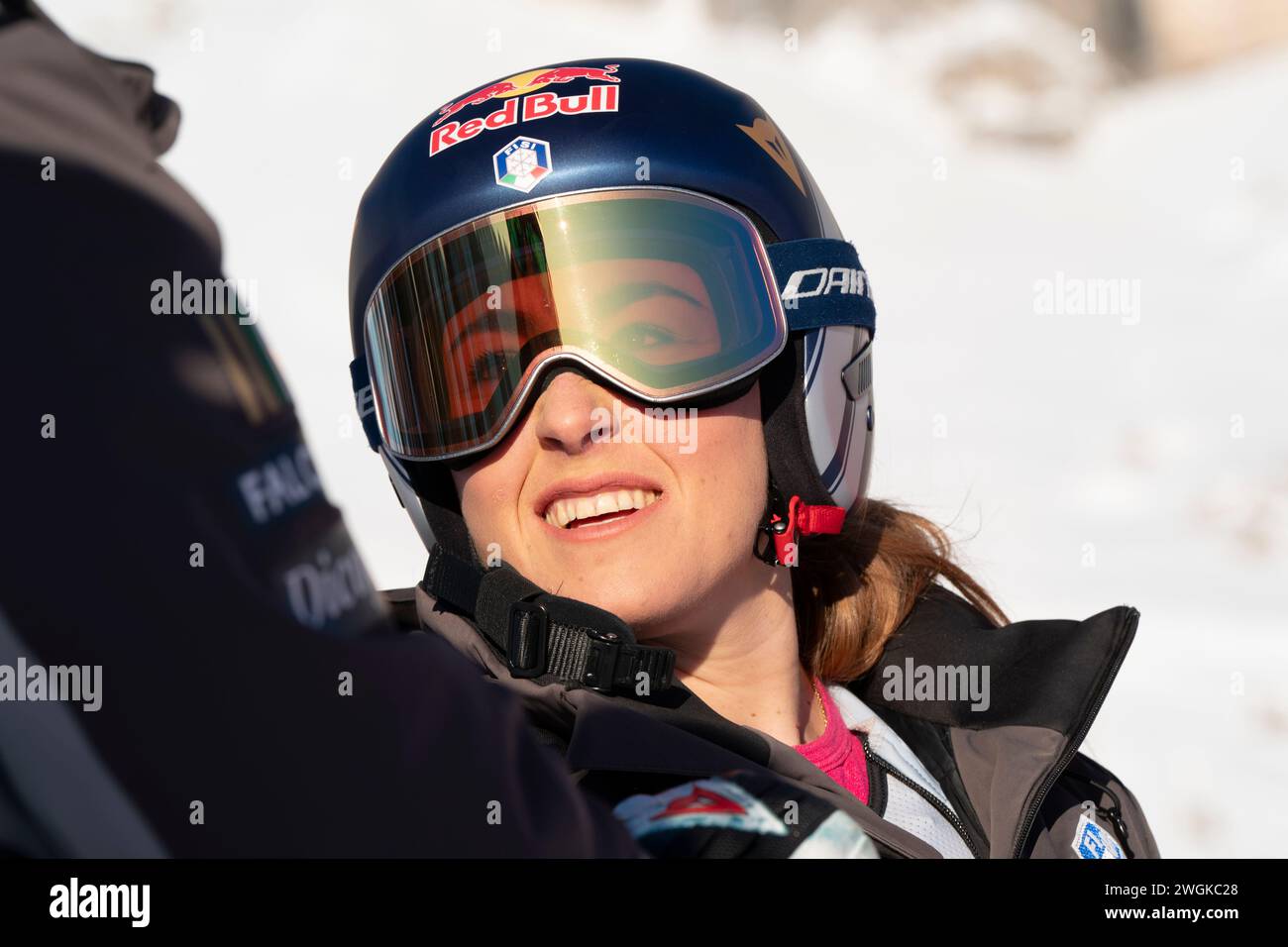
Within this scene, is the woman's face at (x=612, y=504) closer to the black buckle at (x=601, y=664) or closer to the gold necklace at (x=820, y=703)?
the black buckle at (x=601, y=664)

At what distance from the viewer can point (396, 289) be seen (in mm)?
2646

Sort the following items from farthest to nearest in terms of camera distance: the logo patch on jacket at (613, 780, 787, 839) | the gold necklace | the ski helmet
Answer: the gold necklace
the ski helmet
the logo patch on jacket at (613, 780, 787, 839)

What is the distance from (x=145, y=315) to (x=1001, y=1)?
10.7 m

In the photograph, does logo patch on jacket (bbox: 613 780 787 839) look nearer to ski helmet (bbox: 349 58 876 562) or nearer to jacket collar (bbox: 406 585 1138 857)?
jacket collar (bbox: 406 585 1138 857)

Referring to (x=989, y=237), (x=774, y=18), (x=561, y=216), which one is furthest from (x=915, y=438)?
(x=561, y=216)

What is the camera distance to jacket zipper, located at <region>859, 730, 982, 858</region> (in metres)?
2.54

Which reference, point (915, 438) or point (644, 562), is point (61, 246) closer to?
point (644, 562)

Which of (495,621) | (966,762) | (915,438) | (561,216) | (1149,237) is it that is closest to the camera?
(495,621)

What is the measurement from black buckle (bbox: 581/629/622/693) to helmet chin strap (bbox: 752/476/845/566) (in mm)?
549

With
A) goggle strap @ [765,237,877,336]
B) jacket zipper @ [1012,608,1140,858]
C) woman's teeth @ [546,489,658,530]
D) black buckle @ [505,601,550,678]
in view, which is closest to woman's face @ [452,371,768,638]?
woman's teeth @ [546,489,658,530]

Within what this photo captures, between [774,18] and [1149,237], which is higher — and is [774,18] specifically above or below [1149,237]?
above

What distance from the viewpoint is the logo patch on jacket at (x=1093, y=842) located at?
8.57 feet

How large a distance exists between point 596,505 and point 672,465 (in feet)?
0.54

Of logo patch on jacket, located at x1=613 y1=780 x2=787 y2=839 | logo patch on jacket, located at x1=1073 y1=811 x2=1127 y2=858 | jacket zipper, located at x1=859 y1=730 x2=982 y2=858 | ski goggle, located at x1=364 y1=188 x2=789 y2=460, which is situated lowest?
logo patch on jacket, located at x1=1073 y1=811 x2=1127 y2=858
